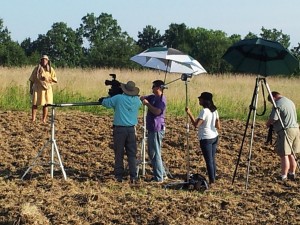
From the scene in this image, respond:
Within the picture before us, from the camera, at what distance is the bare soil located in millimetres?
6648

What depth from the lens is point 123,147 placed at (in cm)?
874

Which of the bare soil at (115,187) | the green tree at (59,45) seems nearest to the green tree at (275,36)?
the green tree at (59,45)

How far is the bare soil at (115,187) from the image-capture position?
6648 millimetres

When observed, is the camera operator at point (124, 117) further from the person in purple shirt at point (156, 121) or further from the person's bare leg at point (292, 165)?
the person's bare leg at point (292, 165)

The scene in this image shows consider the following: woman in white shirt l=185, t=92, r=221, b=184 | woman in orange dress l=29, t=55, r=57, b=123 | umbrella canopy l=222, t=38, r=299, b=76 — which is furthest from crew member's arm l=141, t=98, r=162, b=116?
woman in orange dress l=29, t=55, r=57, b=123

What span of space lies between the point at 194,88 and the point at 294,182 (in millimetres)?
13838

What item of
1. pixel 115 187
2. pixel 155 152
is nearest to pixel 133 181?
pixel 115 187

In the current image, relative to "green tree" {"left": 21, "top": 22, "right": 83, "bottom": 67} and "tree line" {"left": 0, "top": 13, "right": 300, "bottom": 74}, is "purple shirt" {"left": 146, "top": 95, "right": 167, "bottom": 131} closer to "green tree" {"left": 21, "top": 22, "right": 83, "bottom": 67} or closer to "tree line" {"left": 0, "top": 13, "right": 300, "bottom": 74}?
"tree line" {"left": 0, "top": 13, "right": 300, "bottom": 74}

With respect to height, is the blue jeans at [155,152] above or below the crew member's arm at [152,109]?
below

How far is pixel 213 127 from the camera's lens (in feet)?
29.8

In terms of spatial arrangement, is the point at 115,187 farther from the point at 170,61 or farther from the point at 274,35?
the point at 274,35

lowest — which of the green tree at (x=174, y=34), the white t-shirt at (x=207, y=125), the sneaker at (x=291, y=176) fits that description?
the sneaker at (x=291, y=176)

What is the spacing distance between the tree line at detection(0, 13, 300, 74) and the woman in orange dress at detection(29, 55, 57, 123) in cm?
2395

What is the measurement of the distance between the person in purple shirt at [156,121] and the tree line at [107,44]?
2818 centimetres
